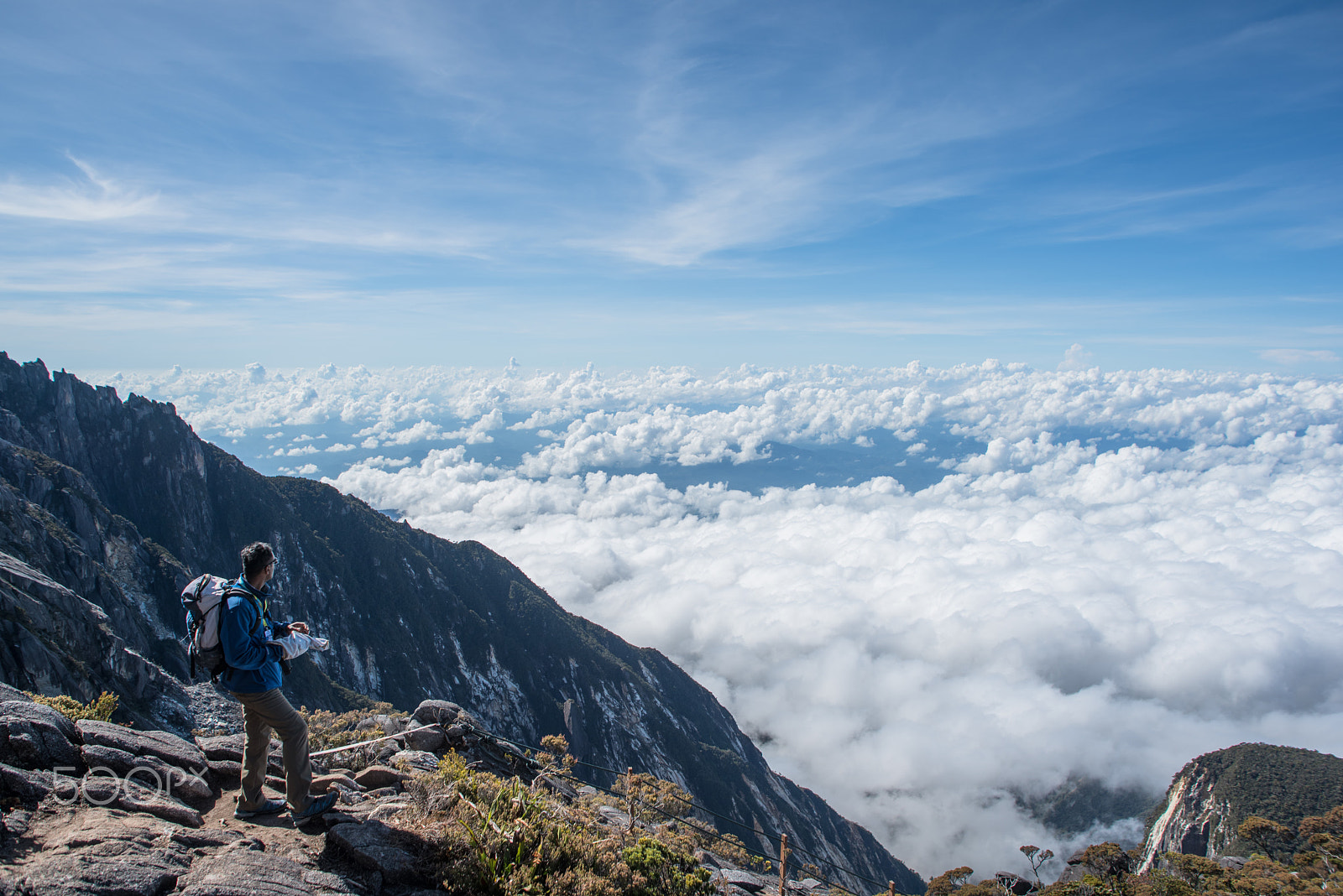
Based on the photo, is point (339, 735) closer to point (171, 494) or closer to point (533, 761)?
point (533, 761)

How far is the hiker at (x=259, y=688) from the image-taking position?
768 cm

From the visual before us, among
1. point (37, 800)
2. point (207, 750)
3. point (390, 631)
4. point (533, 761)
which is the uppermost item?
point (37, 800)

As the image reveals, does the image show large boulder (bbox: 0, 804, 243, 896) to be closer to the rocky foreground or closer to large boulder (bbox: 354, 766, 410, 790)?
the rocky foreground

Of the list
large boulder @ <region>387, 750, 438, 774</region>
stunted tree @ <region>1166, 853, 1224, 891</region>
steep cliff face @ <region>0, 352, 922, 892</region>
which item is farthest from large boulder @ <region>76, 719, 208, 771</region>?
steep cliff face @ <region>0, 352, 922, 892</region>

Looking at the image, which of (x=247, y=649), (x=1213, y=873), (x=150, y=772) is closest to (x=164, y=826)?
(x=150, y=772)

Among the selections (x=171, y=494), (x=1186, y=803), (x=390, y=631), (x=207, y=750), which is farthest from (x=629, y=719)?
(x=207, y=750)

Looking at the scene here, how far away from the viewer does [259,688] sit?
788cm

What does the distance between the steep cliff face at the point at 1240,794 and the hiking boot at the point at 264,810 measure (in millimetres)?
150890

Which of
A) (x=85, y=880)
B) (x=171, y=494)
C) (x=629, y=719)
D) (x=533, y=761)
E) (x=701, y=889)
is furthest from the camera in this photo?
(x=629, y=719)

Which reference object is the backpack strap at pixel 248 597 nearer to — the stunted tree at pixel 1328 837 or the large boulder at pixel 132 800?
the large boulder at pixel 132 800

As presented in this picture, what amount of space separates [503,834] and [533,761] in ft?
39.9

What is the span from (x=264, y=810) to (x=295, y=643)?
129 inches

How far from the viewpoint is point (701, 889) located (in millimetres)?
10672

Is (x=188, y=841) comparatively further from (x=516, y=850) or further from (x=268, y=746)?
(x=516, y=850)
